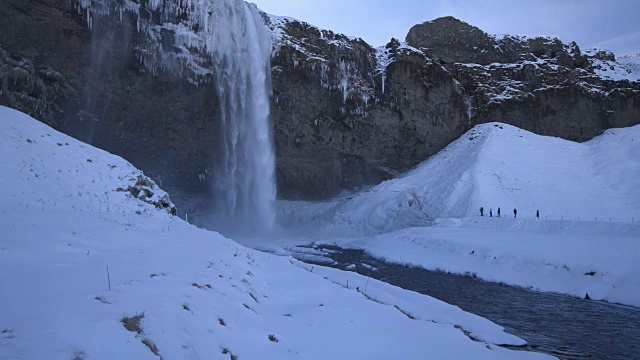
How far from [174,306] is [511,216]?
31607mm

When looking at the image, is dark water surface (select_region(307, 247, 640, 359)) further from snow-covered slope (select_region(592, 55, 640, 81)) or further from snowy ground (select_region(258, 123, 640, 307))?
snow-covered slope (select_region(592, 55, 640, 81))

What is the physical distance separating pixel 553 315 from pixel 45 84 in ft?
124

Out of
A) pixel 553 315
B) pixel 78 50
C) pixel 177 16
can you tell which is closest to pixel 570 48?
pixel 177 16

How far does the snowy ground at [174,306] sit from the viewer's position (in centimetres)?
358

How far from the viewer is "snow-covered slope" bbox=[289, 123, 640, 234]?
33.6 meters

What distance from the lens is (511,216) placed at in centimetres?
3089

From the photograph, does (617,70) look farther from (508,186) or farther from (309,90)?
(309,90)

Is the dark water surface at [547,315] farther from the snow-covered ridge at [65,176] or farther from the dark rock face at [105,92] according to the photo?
the dark rock face at [105,92]

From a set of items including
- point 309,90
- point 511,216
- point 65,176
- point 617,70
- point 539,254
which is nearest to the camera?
point 65,176

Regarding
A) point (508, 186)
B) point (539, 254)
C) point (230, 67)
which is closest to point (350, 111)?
point (230, 67)

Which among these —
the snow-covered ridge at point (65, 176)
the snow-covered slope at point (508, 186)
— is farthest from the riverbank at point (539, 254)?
the snow-covered ridge at point (65, 176)

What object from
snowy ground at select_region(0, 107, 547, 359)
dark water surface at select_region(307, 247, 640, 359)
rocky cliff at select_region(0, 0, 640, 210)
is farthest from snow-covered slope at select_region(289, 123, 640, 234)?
snowy ground at select_region(0, 107, 547, 359)

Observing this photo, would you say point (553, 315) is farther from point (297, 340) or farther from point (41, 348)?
point (41, 348)

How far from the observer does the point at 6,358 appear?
2.72 m
